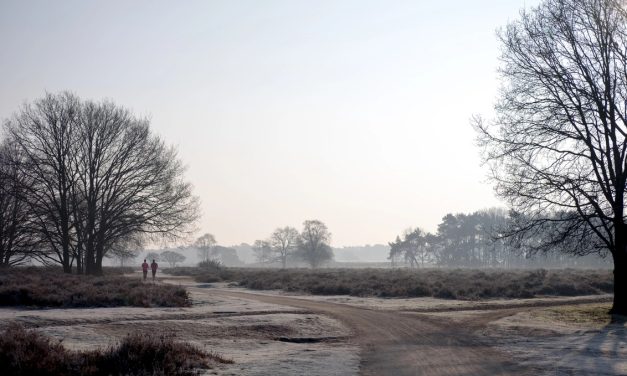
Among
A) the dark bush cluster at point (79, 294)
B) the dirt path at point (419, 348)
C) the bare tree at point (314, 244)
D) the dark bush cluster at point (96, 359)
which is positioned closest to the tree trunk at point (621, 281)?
the dirt path at point (419, 348)

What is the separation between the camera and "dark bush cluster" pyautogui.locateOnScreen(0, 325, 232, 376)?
35.7 ft

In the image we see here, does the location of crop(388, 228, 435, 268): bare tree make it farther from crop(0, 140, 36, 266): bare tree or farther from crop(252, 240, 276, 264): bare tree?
crop(0, 140, 36, 266): bare tree

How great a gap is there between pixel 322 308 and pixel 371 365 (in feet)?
49.5

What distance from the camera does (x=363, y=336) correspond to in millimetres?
19234

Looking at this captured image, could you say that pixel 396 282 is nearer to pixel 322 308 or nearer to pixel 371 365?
pixel 322 308

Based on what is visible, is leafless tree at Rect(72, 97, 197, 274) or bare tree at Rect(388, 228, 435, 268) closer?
leafless tree at Rect(72, 97, 197, 274)

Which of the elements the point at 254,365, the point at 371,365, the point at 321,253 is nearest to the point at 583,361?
the point at 371,365

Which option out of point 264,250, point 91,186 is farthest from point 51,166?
point 264,250

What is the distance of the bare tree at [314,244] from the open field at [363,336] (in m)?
96.9

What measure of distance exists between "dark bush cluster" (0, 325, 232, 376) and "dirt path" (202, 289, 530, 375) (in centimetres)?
422

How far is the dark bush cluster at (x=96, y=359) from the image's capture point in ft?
35.7

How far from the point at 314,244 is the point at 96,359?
379 feet

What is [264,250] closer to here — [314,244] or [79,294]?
[314,244]

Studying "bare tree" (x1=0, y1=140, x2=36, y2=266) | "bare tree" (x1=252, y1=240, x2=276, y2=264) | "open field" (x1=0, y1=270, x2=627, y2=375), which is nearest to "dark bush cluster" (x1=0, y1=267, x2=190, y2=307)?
"open field" (x1=0, y1=270, x2=627, y2=375)
